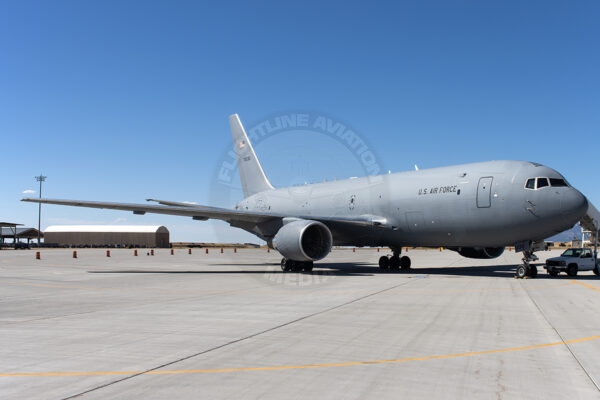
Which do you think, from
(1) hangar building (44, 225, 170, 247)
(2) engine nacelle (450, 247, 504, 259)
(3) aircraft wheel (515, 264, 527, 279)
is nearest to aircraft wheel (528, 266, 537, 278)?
(3) aircraft wheel (515, 264, 527, 279)

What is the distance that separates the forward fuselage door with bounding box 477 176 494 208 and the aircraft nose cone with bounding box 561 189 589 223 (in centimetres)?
249

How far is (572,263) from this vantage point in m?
22.3

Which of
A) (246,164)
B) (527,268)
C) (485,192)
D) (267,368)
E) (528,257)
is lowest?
(267,368)

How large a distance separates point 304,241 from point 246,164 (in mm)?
13132

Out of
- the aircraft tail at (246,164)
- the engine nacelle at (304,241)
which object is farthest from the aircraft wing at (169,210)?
the aircraft tail at (246,164)

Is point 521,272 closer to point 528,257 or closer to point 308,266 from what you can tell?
point 528,257

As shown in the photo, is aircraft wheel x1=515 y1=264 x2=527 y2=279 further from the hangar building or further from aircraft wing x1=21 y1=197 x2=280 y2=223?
the hangar building

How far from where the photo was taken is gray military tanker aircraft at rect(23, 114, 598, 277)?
18453 millimetres

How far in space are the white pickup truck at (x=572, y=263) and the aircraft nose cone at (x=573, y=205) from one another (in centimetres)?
470

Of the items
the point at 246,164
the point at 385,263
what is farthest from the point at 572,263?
the point at 246,164

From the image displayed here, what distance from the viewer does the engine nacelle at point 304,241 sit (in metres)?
21.2

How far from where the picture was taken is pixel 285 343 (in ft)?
24.7

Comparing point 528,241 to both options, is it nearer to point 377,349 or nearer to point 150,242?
point 377,349

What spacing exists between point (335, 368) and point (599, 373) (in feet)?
9.86
